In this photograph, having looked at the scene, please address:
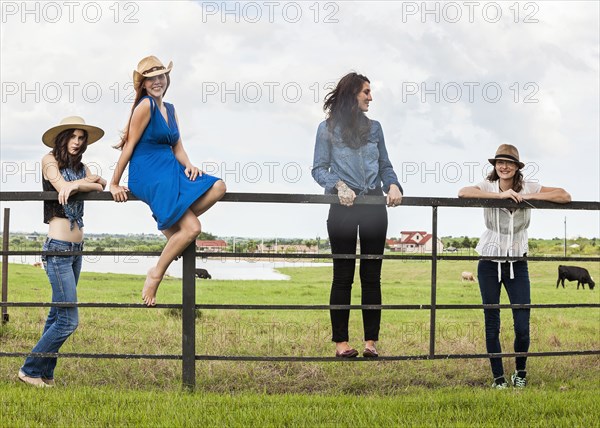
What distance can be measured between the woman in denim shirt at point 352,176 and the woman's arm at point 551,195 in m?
1.09

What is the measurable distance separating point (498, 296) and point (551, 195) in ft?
2.84

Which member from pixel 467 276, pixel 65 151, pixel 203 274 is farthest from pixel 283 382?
pixel 467 276

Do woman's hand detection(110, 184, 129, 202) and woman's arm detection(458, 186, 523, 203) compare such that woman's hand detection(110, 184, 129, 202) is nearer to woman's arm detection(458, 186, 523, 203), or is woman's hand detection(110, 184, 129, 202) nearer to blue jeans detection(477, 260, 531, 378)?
woman's arm detection(458, 186, 523, 203)

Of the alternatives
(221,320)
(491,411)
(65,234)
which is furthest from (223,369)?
(221,320)

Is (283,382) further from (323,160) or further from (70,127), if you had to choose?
(70,127)

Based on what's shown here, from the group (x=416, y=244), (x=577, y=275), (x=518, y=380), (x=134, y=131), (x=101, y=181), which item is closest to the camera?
(x=134, y=131)

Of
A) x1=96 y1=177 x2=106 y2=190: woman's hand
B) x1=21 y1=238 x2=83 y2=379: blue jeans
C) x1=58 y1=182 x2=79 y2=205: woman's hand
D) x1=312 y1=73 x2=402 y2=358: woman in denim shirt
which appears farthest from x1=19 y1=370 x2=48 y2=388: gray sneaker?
x1=312 y1=73 x2=402 y2=358: woman in denim shirt

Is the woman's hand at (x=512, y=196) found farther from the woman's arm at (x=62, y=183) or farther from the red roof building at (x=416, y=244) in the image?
the woman's arm at (x=62, y=183)

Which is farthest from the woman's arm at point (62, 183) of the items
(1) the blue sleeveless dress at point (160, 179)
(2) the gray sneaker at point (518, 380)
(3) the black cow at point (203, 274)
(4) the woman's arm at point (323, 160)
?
(3) the black cow at point (203, 274)

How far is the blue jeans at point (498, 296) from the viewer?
18.4 ft

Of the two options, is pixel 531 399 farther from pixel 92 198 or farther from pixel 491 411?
pixel 92 198

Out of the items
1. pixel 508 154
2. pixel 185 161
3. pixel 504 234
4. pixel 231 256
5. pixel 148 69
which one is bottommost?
pixel 231 256

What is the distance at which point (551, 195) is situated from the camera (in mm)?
5613

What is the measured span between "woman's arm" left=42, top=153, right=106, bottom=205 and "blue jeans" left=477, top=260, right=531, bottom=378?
293cm
